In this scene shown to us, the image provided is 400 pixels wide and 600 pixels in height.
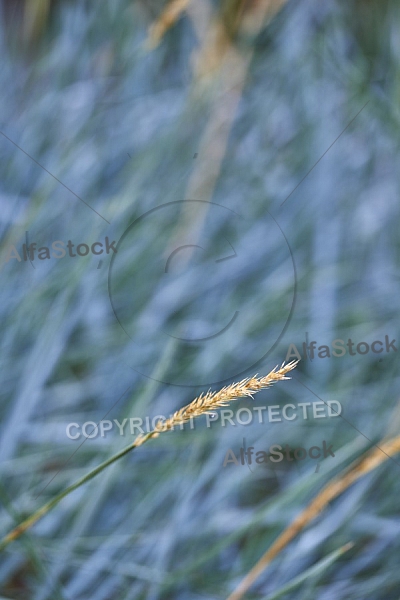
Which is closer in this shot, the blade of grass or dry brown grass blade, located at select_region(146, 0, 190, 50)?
the blade of grass

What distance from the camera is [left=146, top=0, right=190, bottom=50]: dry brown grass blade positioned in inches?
19.1

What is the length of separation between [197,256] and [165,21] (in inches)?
8.3

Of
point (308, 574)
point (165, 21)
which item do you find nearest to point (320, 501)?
point (308, 574)

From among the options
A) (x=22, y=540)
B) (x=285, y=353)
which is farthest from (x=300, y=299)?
(x=22, y=540)

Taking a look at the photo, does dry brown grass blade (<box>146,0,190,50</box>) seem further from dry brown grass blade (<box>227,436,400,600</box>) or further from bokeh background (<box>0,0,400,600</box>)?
dry brown grass blade (<box>227,436,400,600</box>)

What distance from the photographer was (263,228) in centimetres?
49

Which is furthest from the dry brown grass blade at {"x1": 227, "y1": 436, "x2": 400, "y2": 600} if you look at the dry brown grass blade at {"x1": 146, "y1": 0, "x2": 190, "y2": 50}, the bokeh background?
the dry brown grass blade at {"x1": 146, "y1": 0, "x2": 190, "y2": 50}

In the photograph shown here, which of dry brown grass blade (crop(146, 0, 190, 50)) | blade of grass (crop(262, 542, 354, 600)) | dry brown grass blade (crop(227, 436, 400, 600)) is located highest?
dry brown grass blade (crop(146, 0, 190, 50))

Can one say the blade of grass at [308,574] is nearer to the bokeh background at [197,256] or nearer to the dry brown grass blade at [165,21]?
the bokeh background at [197,256]

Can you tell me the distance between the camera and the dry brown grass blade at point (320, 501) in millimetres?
384

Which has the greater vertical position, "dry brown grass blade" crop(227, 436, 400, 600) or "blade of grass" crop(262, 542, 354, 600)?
"blade of grass" crop(262, 542, 354, 600)

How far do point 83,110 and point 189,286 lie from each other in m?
0.18

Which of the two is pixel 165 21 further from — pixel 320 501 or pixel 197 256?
pixel 320 501

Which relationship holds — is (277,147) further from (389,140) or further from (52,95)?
(52,95)
